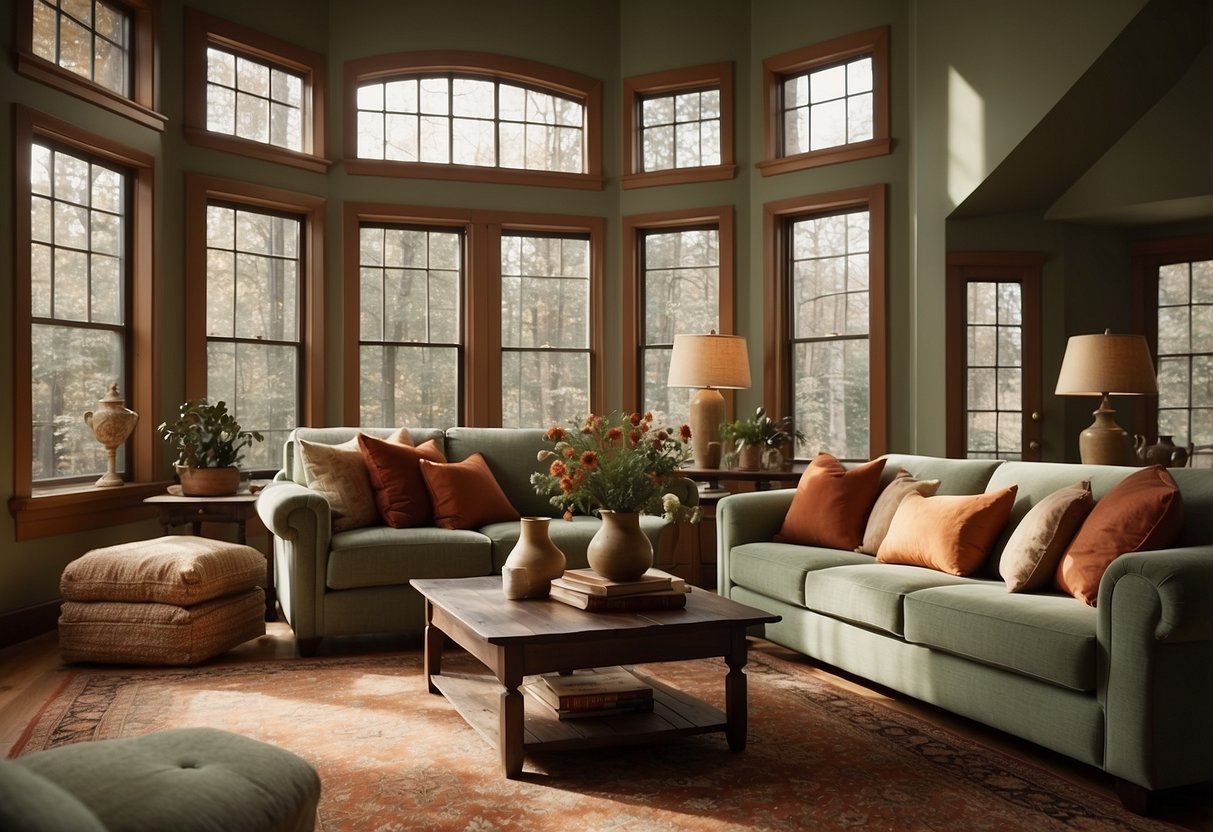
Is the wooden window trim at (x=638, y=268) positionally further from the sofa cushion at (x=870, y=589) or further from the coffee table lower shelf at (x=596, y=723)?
the coffee table lower shelf at (x=596, y=723)

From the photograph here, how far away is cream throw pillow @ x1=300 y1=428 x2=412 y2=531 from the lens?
479 centimetres

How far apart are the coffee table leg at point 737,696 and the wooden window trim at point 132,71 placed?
406 centimetres

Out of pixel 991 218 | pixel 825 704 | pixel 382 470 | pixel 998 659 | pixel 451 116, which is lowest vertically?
pixel 825 704

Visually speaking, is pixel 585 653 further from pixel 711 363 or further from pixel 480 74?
pixel 480 74

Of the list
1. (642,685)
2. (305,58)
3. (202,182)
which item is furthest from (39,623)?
(305,58)

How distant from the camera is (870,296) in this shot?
6254mm

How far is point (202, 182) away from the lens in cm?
588

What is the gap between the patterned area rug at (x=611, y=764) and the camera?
267 cm

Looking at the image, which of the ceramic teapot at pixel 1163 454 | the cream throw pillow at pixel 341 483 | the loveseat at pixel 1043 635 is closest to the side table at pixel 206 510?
the cream throw pillow at pixel 341 483

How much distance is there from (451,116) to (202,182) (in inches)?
65.5

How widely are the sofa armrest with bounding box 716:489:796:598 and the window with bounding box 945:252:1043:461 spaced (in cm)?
187

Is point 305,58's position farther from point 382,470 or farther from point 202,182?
point 382,470

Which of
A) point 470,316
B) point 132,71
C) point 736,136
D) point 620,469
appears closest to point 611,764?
point 620,469

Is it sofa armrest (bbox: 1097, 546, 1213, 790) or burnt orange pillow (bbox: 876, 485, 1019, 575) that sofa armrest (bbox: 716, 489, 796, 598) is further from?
sofa armrest (bbox: 1097, 546, 1213, 790)
